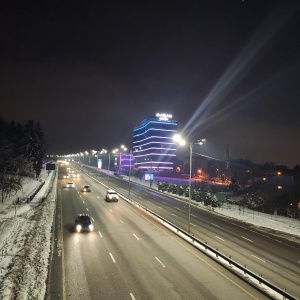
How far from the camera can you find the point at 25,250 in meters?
26.8

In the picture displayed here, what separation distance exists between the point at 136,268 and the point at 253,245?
14.2 meters

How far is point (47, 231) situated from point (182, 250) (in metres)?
13.7

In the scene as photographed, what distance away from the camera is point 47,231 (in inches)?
1332

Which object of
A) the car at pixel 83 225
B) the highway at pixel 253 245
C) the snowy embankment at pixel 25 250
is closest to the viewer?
the snowy embankment at pixel 25 250

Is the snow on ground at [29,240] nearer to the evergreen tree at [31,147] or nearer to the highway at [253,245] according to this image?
the highway at [253,245]

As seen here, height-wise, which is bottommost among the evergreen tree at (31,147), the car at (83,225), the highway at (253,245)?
the highway at (253,245)

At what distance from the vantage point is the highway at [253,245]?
23.4 metres

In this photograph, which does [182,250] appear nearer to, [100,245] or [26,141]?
[100,245]

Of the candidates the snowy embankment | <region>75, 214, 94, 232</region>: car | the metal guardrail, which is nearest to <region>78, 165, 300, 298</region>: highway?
the metal guardrail

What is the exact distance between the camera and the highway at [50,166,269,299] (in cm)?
1891

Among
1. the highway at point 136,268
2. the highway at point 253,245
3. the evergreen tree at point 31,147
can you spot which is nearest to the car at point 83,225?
the highway at point 136,268

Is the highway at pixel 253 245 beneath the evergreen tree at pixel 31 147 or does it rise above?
beneath

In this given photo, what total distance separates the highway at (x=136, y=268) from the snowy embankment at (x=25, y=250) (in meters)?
1.04

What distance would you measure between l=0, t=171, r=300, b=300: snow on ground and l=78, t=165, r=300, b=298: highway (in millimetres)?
3627
